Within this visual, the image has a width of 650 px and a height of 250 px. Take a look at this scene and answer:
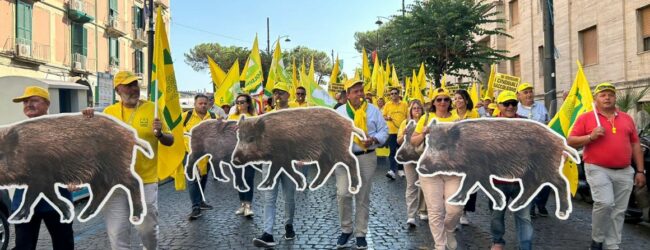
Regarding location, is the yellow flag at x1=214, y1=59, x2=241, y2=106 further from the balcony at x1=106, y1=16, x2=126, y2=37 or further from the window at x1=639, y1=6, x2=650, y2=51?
the balcony at x1=106, y1=16, x2=126, y2=37

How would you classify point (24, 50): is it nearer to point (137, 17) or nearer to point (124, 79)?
→ point (137, 17)

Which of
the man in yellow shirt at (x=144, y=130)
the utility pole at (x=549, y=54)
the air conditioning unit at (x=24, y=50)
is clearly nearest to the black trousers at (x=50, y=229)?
the man in yellow shirt at (x=144, y=130)

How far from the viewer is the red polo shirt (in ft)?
16.5

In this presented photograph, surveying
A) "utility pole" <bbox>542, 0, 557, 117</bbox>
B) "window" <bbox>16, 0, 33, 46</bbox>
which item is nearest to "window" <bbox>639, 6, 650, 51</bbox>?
"utility pole" <bbox>542, 0, 557, 117</bbox>

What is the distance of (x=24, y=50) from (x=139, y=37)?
14057 mm

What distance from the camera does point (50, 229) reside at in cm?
429

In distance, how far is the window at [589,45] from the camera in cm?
1744

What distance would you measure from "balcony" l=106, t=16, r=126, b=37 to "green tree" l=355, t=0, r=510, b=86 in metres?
19.1

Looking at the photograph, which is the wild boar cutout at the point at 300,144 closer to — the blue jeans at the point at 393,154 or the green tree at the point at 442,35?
the blue jeans at the point at 393,154

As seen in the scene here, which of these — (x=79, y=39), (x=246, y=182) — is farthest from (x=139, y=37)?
(x=246, y=182)

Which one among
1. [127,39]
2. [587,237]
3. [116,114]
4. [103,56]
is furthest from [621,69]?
[127,39]

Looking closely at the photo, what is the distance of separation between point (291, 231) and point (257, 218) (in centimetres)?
124

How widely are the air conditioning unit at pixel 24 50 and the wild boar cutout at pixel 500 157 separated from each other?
2212cm

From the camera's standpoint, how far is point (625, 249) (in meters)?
5.52
